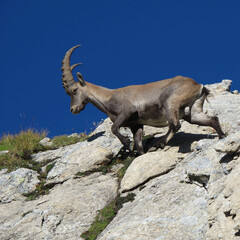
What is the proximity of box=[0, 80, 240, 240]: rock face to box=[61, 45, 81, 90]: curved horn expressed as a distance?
82.3 inches

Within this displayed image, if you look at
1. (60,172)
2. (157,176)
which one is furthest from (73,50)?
(157,176)

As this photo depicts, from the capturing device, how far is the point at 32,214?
25.2 ft

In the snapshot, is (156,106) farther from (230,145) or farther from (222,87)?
(222,87)

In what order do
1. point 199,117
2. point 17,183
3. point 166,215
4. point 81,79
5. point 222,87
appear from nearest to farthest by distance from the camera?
point 166,215
point 17,183
point 199,117
point 81,79
point 222,87

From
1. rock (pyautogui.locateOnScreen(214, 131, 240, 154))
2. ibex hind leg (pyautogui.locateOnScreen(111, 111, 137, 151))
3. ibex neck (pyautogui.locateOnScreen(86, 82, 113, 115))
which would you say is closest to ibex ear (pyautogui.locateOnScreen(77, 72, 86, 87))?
ibex neck (pyautogui.locateOnScreen(86, 82, 113, 115))

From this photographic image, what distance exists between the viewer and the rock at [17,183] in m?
9.53

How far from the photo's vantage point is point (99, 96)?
11.6 metres

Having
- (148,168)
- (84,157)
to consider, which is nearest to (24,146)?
(84,157)

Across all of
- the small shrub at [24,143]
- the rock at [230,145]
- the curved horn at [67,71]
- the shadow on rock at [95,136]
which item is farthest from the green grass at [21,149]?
the rock at [230,145]

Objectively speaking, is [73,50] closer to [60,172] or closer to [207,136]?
[60,172]

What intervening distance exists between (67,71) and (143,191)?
6.52 metres

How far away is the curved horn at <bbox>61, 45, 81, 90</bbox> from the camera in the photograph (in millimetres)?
12539

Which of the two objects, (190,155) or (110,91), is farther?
(110,91)

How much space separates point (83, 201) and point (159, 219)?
245cm
